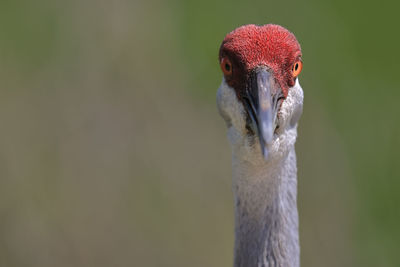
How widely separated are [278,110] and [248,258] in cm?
64

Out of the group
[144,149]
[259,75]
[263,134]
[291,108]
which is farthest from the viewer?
[144,149]

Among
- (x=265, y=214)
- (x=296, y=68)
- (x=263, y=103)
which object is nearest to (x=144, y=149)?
(x=265, y=214)

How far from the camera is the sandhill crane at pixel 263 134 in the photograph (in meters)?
2.14

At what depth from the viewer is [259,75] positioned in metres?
2.14

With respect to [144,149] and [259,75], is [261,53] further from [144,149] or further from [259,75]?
[144,149]

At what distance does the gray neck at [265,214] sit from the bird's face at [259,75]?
7.6 inches

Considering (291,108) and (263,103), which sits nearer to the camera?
(263,103)

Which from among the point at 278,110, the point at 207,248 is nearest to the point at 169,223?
the point at 207,248

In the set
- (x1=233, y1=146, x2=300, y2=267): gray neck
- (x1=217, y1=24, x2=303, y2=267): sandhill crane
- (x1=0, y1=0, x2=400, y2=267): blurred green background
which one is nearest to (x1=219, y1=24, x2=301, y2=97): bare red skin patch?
(x1=217, y1=24, x2=303, y2=267): sandhill crane

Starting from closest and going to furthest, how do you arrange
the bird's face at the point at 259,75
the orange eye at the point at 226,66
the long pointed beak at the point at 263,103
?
the long pointed beak at the point at 263,103 < the bird's face at the point at 259,75 < the orange eye at the point at 226,66

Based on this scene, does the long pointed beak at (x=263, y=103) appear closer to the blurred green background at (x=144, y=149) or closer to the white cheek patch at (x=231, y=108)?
the white cheek patch at (x=231, y=108)

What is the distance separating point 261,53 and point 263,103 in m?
0.23

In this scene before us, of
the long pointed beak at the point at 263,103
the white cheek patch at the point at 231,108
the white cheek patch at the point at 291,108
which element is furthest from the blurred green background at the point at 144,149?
the long pointed beak at the point at 263,103

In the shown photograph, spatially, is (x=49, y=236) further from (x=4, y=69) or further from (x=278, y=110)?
(x=278, y=110)
